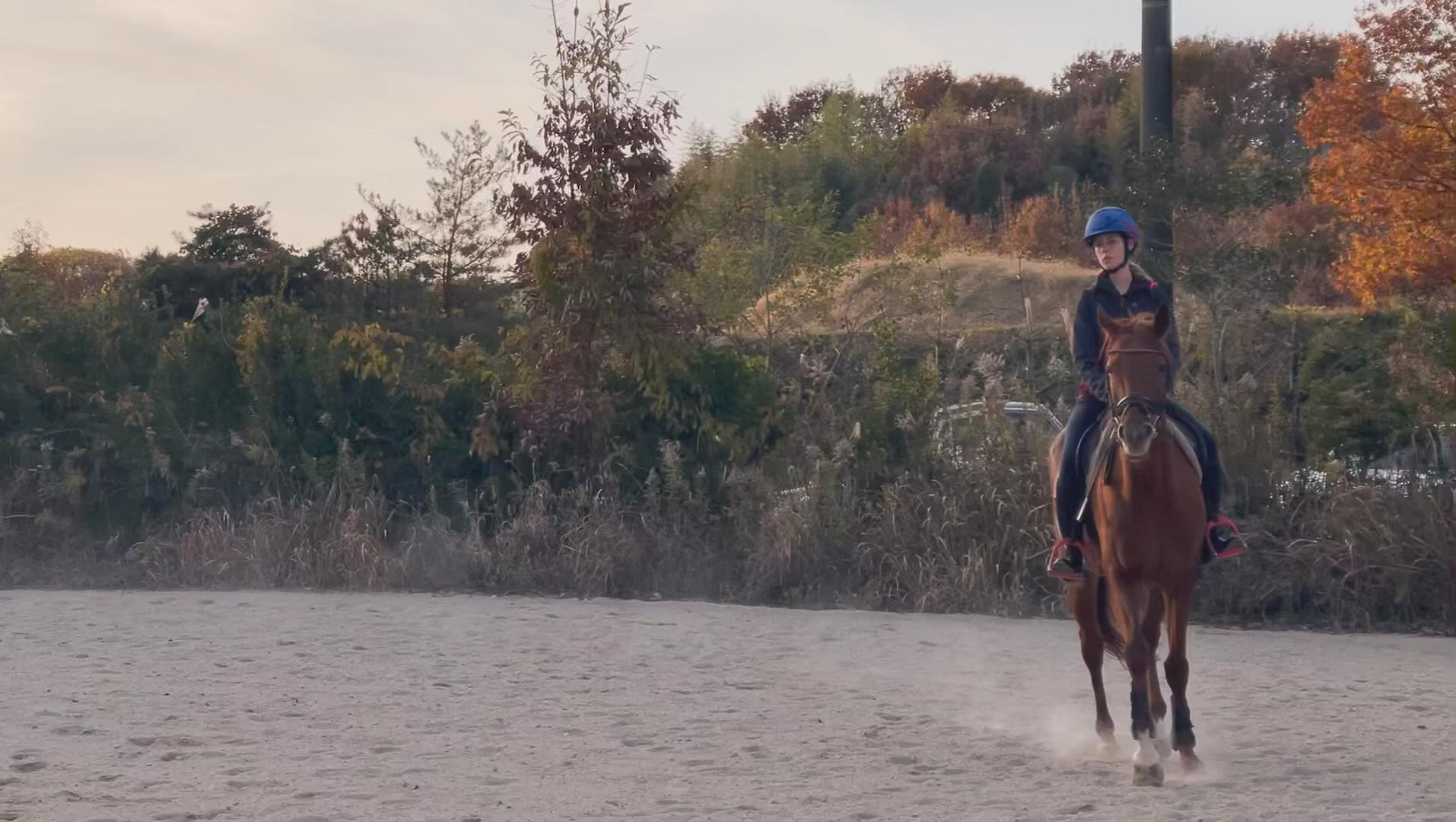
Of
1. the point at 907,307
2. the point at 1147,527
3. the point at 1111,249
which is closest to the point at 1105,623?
the point at 1147,527

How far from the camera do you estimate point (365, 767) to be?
758 cm

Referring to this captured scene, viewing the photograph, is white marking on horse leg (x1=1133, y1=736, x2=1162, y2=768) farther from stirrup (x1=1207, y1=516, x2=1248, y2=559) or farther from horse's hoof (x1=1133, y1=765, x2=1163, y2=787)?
stirrup (x1=1207, y1=516, x2=1248, y2=559)

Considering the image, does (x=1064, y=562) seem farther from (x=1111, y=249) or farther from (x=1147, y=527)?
(x=1111, y=249)

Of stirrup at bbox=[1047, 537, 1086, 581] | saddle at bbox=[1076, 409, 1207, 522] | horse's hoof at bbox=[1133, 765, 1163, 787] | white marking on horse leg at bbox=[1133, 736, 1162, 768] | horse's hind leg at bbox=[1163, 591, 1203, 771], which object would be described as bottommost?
horse's hoof at bbox=[1133, 765, 1163, 787]

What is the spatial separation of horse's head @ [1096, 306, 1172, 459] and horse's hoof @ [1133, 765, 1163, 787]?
139 centimetres

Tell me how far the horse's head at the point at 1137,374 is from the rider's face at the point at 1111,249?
51cm

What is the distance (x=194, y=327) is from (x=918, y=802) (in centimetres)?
1189

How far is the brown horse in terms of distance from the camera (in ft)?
24.5

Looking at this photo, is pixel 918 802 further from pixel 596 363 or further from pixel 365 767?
pixel 596 363

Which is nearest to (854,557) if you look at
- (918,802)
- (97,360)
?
(918,802)

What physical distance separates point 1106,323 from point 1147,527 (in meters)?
0.98

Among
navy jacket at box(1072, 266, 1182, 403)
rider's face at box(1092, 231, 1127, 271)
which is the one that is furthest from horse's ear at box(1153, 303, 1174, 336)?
rider's face at box(1092, 231, 1127, 271)

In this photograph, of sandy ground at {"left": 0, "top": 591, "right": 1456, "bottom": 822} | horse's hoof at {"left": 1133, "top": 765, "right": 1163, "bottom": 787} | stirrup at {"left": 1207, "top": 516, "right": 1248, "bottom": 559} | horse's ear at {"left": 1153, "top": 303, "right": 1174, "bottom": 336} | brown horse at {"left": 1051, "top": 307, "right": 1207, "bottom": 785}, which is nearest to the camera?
sandy ground at {"left": 0, "top": 591, "right": 1456, "bottom": 822}

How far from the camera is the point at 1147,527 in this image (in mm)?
7715
